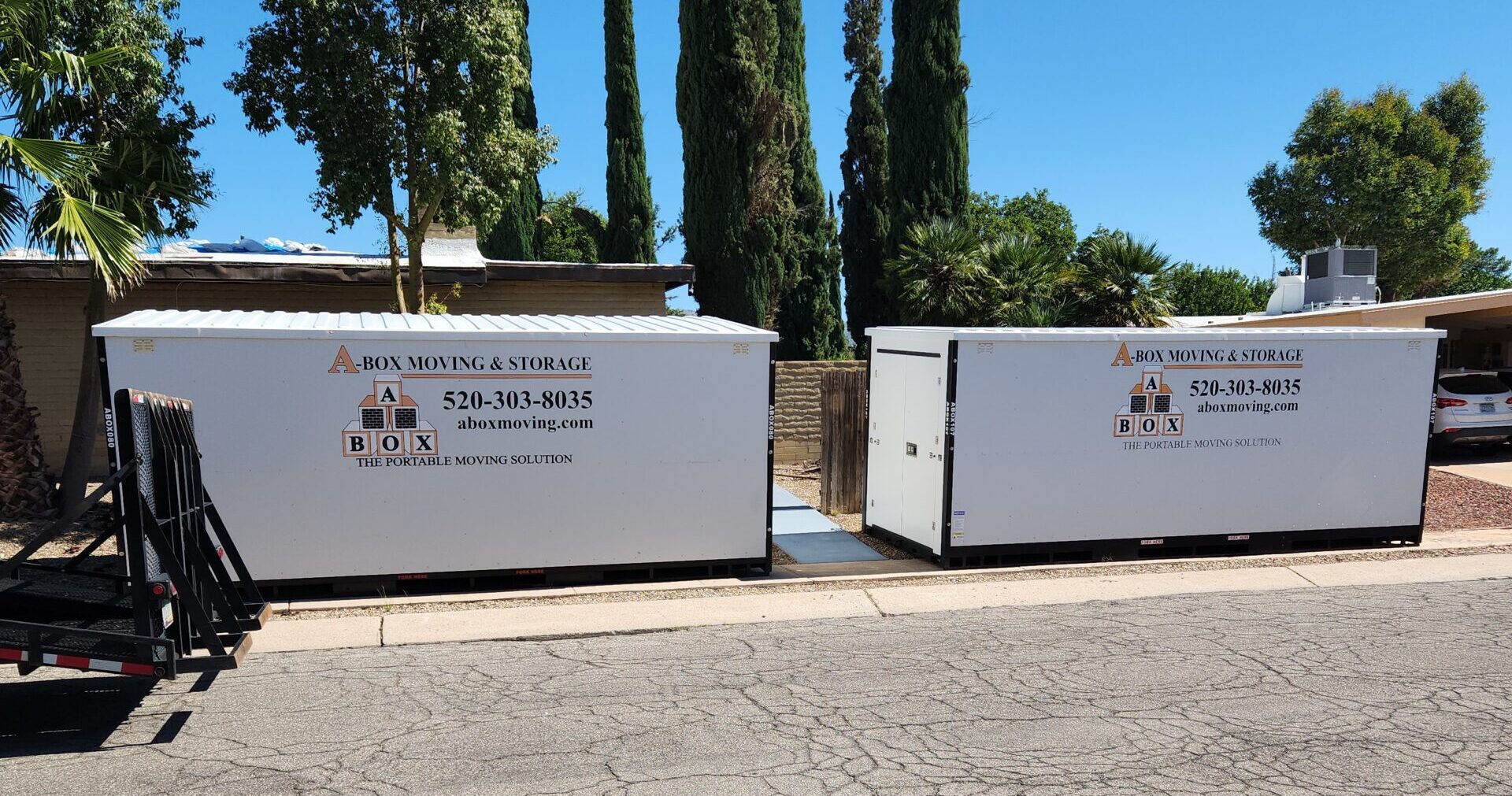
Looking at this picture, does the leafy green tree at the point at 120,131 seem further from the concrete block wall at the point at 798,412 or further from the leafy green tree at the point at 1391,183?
the leafy green tree at the point at 1391,183

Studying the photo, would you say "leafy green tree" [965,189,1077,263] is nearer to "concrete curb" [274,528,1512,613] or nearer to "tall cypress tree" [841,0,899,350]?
"tall cypress tree" [841,0,899,350]

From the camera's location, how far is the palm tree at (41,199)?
33.7 feet

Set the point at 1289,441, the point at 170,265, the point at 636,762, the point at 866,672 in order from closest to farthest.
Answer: the point at 636,762 → the point at 866,672 → the point at 1289,441 → the point at 170,265

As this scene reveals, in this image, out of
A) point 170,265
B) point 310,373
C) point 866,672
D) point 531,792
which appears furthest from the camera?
point 170,265

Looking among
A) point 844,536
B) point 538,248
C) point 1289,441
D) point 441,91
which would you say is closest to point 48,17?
point 441,91

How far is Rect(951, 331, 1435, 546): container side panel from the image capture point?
10289 millimetres

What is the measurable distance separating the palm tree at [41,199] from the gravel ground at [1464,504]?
14.6 metres

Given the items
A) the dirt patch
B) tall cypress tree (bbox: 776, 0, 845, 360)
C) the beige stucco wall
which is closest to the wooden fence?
the beige stucco wall

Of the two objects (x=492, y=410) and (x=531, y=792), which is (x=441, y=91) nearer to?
(x=492, y=410)

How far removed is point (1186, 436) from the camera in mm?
10750

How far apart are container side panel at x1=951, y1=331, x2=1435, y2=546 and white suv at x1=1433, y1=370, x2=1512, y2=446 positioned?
Answer: 761 cm

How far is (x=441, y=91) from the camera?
44.8ft

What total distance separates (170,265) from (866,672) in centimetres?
1258

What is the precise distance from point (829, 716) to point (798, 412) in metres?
11.9
